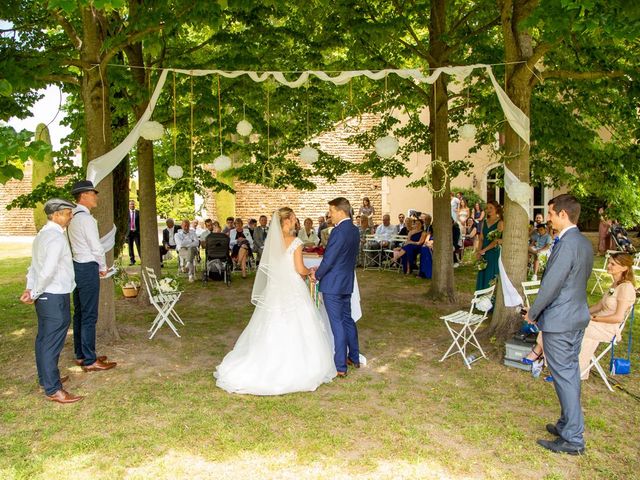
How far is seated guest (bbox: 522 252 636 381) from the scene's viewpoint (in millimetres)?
5570

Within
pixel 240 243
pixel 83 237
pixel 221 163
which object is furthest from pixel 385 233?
pixel 83 237

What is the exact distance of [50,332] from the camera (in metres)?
5.19

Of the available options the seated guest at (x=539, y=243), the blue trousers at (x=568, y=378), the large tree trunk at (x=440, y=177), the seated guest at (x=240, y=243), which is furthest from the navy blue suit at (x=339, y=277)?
the seated guest at (x=240, y=243)

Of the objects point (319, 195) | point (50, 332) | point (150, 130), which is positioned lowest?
point (50, 332)

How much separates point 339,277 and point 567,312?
2.47 meters

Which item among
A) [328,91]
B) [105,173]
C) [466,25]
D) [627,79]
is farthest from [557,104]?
Result: [105,173]

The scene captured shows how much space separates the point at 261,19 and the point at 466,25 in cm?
393

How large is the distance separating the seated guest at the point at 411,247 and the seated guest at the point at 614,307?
7883 millimetres

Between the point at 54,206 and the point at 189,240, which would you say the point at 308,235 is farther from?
the point at 54,206

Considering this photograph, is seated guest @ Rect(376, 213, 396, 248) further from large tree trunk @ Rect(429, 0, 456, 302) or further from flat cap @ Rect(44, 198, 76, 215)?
flat cap @ Rect(44, 198, 76, 215)

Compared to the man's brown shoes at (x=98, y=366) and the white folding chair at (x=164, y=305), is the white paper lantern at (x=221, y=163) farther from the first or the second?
the man's brown shoes at (x=98, y=366)

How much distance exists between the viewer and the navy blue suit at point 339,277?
19.5 ft

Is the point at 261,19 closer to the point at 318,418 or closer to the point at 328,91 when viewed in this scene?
the point at 328,91

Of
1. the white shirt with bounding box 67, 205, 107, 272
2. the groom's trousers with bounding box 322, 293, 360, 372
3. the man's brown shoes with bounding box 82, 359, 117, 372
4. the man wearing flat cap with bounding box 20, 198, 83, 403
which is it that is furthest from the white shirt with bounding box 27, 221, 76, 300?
the groom's trousers with bounding box 322, 293, 360, 372
